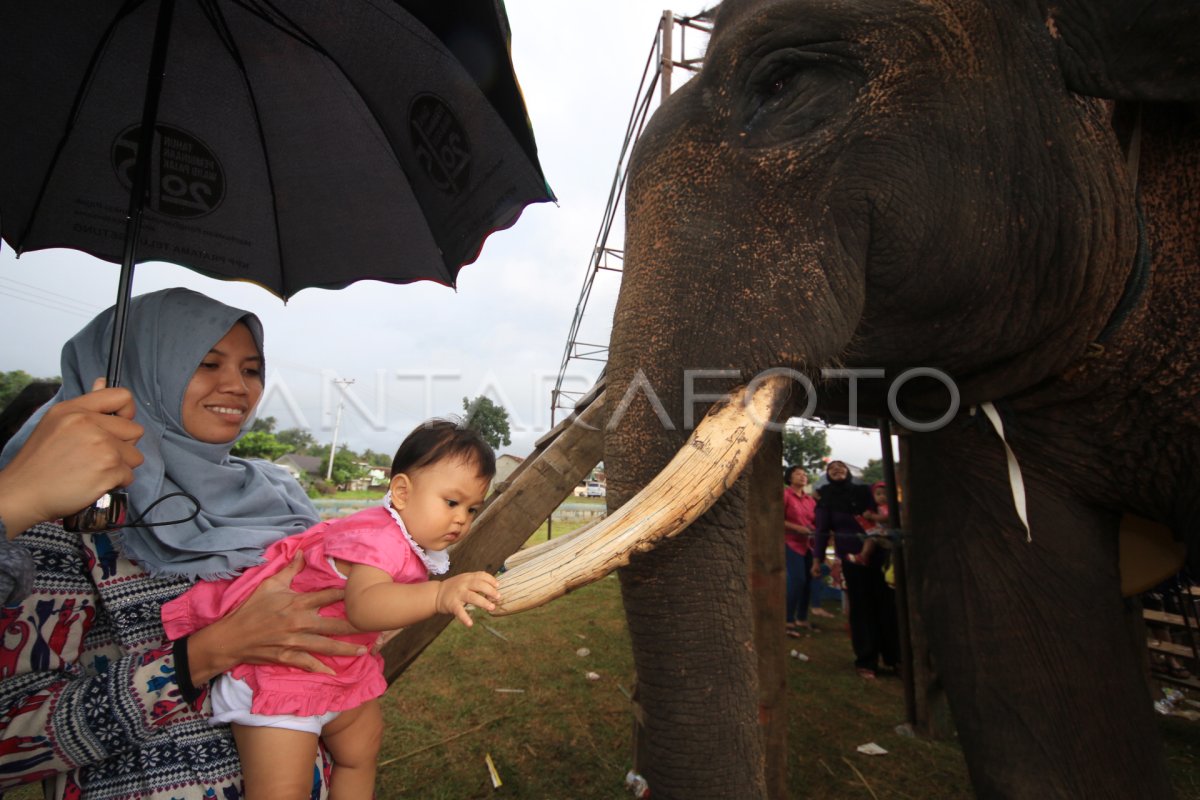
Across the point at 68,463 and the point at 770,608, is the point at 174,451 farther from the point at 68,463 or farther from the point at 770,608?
the point at 770,608

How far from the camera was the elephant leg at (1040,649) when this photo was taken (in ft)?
6.93

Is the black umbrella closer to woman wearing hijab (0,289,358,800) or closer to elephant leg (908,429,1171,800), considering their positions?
woman wearing hijab (0,289,358,800)

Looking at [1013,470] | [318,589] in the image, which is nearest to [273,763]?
[318,589]

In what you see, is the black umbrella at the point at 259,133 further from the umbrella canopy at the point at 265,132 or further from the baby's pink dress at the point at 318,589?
the baby's pink dress at the point at 318,589

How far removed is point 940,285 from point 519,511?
5.02ft

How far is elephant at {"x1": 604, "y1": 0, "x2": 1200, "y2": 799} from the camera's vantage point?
4.73 ft

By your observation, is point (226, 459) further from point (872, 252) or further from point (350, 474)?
point (350, 474)

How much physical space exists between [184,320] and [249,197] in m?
0.64

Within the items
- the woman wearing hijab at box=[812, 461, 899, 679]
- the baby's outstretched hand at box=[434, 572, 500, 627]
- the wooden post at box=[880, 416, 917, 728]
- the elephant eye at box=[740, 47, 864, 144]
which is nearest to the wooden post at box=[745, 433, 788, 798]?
the elephant eye at box=[740, 47, 864, 144]

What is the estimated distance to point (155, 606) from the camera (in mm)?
1425

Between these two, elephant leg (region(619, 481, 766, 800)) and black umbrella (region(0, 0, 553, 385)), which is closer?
elephant leg (region(619, 481, 766, 800))

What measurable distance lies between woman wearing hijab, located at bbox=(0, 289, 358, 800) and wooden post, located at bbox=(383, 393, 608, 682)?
2.00ft

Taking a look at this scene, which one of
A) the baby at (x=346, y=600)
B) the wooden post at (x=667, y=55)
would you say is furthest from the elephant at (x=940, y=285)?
the wooden post at (x=667, y=55)

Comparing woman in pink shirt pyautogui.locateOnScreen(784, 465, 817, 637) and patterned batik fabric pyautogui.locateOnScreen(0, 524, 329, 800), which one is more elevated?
patterned batik fabric pyautogui.locateOnScreen(0, 524, 329, 800)
